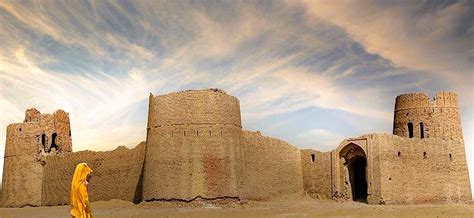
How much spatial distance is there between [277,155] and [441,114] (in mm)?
10974

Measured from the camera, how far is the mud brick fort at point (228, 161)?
81.3ft

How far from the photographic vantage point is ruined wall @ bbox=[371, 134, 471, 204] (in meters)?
27.8

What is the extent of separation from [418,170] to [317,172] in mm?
5203

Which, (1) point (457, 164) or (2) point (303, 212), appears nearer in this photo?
(2) point (303, 212)

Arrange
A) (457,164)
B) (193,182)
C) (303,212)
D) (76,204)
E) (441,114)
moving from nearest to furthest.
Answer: (76,204) → (303,212) → (193,182) → (457,164) → (441,114)

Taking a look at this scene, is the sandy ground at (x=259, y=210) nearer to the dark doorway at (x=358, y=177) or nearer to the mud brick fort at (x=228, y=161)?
the mud brick fort at (x=228, y=161)

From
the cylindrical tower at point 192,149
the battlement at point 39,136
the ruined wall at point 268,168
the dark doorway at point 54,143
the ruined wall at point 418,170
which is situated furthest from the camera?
the dark doorway at point 54,143

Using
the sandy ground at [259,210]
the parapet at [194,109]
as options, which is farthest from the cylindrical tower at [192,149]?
the sandy ground at [259,210]

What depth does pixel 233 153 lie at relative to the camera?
993 inches

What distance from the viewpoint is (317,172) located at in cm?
3045

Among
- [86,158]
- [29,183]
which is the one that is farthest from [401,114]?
[29,183]

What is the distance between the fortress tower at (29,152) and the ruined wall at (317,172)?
14792 mm

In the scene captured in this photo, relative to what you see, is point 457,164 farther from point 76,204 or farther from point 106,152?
point 76,204

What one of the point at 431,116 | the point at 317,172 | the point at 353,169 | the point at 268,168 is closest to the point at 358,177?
the point at 353,169
